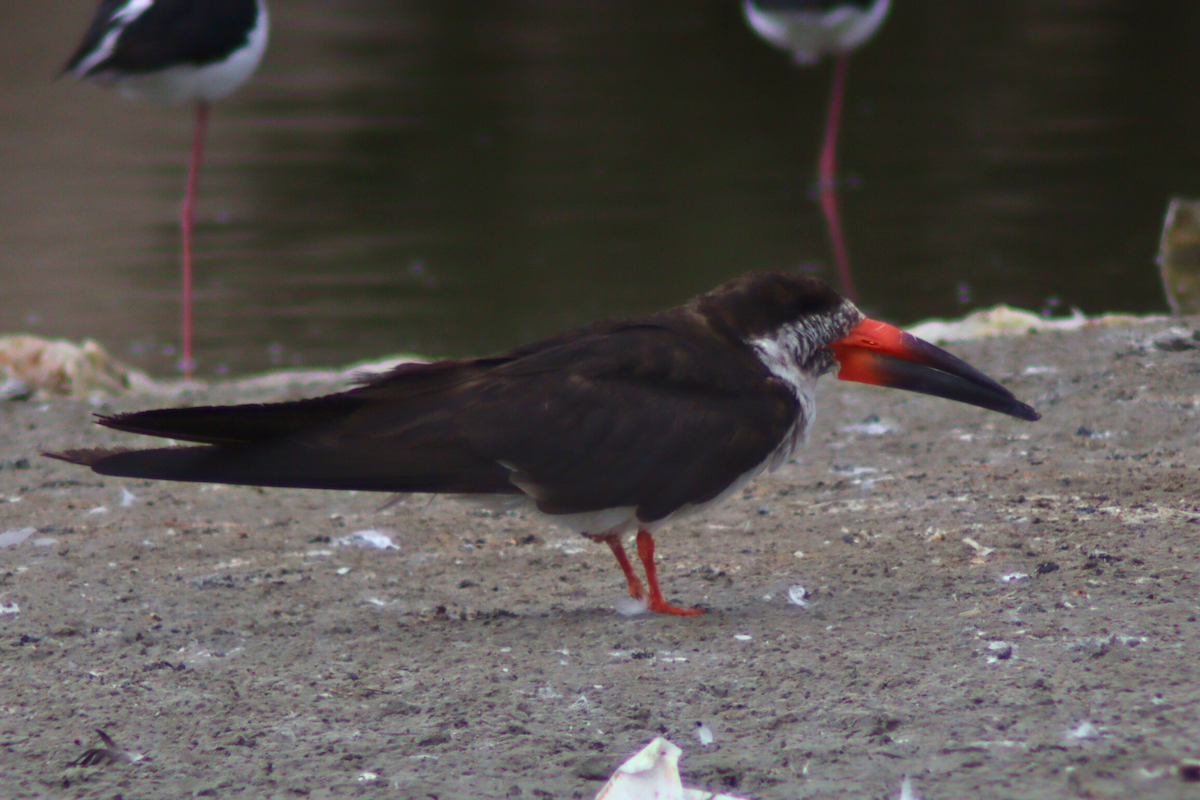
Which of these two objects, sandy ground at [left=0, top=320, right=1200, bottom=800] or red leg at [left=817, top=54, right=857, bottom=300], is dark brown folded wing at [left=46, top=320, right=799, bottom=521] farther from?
red leg at [left=817, top=54, right=857, bottom=300]

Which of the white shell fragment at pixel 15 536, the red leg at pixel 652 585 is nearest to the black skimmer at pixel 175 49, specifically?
the white shell fragment at pixel 15 536

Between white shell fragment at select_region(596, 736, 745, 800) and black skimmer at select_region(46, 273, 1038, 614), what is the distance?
1002 millimetres

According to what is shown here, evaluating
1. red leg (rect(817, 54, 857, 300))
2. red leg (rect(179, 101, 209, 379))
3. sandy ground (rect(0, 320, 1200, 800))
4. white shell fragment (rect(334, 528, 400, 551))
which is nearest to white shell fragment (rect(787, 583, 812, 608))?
sandy ground (rect(0, 320, 1200, 800))

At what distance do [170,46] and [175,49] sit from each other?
3 centimetres

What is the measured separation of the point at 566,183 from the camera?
997 centimetres

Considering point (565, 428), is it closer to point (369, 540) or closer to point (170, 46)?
point (369, 540)

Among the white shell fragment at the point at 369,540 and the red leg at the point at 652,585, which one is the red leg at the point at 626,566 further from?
the white shell fragment at the point at 369,540

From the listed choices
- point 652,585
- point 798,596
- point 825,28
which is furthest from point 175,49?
point 798,596

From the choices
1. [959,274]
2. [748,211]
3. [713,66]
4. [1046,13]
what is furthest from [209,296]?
[1046,13]

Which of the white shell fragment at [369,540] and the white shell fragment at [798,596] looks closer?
the white shell fragment at [798,596]

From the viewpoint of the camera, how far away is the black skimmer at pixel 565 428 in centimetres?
312

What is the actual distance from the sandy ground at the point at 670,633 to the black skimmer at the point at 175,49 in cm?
267

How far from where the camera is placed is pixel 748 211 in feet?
30.0

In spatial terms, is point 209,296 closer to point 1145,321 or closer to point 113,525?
point 113,525
